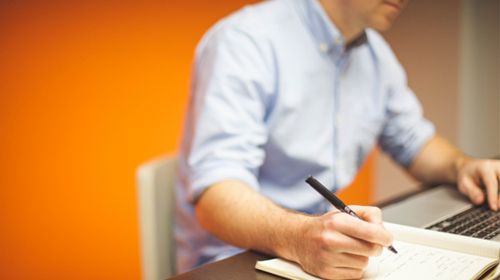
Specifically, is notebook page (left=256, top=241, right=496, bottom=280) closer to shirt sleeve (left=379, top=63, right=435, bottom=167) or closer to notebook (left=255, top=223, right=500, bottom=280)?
notebook (left=255, top=223, right=500, bottom=280)

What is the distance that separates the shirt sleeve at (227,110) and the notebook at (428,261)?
25 cm

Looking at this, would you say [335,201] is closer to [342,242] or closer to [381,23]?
[342,242]

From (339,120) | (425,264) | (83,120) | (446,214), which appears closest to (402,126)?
(339,120)

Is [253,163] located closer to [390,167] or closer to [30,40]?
[30,40]

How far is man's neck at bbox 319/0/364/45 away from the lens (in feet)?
3.79

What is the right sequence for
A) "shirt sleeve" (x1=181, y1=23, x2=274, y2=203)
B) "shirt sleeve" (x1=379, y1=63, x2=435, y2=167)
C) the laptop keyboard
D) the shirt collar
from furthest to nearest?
Result: 1. "shirt sleeve" (x1=379, y1=63, x2=435, y2=167)
2. the shirt collar
3. "shirt sleeve" (x1=181, y1=23, x2=274, y2=203)
4. the laptop keyboard

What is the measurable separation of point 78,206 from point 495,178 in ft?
3.77

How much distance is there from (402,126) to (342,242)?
0.84 m

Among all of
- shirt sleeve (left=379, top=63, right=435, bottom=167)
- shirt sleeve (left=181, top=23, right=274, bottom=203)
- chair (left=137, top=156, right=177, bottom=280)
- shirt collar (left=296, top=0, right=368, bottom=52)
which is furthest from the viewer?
shirt sleeve (left=379, top=63, right=435, bottom=167)

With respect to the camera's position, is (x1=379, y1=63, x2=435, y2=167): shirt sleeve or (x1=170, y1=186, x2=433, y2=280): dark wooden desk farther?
(x1=379, y1=63, x2=435, y2=167): shirt sleeve

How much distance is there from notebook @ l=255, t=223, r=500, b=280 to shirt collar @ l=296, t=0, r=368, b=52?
554 millimetres

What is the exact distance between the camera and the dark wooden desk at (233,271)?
63cm

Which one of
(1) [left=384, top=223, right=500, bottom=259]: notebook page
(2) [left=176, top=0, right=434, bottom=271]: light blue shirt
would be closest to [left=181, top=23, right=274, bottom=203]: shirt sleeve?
(2) [left=176, top=0, right=434, bottom=271]: light blue shirt

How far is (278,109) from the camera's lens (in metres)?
1.06
